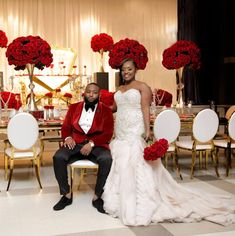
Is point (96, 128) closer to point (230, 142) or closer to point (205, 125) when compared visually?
point (205, 125)

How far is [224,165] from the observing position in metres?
6.05

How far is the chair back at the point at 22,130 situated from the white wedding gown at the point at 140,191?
98 centimetres

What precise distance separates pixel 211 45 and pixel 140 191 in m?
10.4

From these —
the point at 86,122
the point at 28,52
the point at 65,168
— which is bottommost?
the point at 65,168

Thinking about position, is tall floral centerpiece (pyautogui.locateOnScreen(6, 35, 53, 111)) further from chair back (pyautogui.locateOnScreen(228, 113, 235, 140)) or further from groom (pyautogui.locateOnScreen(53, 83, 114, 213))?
chair back (pyautogui.locateOnScreen(228, 113, 235, 140))

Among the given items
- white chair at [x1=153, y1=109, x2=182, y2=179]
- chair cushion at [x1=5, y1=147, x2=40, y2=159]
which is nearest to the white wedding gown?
white chair at [x1=153, y1=109, x2=182, y2=179]

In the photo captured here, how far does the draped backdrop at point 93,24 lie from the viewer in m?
13.6

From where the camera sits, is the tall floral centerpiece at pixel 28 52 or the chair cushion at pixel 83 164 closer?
the chair cushion at pixel 83 164

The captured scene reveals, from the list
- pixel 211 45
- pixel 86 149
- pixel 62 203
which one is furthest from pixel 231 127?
pixel 211 45

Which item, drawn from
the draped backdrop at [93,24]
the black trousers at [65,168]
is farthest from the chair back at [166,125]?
the draped backdrop at [93,24]

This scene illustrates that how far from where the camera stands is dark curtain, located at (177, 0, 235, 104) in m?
12.5

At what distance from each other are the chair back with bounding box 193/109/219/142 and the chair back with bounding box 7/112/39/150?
79.0 inches

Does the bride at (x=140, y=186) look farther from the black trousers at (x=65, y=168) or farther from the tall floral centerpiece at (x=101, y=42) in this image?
the tall floral centerpiece at (x=101, y=42)

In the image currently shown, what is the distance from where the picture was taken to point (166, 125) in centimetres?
503
